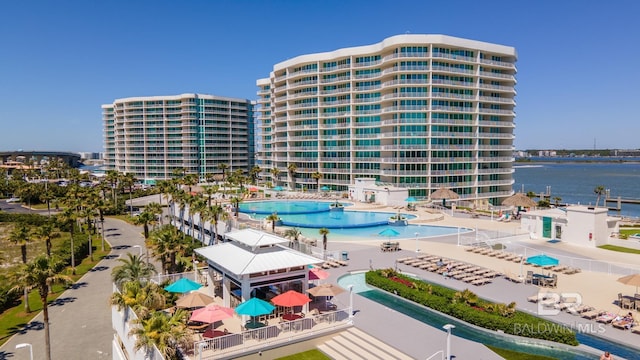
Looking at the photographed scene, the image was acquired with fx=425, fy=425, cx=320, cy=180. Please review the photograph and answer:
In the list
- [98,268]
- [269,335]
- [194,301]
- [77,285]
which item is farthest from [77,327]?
[269,335]

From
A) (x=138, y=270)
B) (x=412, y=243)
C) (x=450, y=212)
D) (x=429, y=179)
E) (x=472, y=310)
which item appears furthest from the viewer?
(x=429, y=179)

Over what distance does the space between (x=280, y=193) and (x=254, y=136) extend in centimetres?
6958

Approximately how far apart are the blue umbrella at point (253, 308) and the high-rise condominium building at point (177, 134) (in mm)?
119950

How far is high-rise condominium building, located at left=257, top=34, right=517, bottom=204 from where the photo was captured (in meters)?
80.0

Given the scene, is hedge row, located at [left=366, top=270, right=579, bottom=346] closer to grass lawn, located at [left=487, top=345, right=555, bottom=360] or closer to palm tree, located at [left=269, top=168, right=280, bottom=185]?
grass lawn, located at [left=487, top=345, right=555, bottom=360]

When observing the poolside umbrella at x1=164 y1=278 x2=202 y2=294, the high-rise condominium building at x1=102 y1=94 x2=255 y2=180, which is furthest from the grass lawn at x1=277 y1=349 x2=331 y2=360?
the high-rise condominium building at x1=102 y1=94 x2=255 y2=180

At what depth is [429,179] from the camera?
80.1 metres

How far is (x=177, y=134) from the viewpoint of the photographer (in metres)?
138

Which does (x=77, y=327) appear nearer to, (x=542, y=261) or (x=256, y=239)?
(x=256, y=239)

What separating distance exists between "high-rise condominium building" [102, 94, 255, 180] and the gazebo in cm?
11493

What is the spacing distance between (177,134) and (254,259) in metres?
124

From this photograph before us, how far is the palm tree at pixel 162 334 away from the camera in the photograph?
60.1ft

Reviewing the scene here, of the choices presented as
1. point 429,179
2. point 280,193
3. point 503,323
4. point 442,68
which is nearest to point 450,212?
Result: point 429,179

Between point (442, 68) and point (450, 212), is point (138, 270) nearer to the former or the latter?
point (450, 212)
